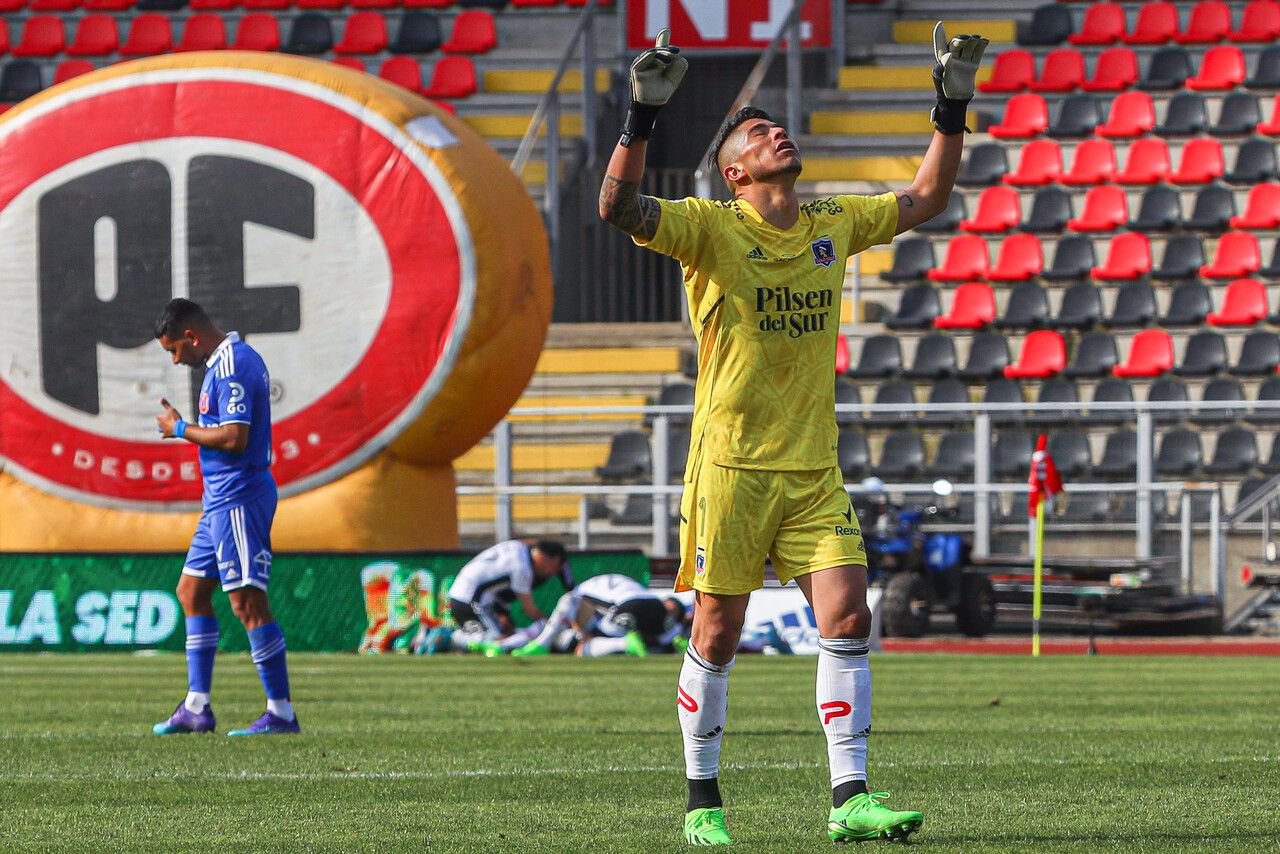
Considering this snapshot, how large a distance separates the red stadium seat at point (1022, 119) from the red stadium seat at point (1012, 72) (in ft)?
1.48

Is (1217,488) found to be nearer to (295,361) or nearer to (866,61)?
(295,361)

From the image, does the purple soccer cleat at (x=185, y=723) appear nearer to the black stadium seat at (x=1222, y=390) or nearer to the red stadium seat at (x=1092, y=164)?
the black stadium seat at (x=1222, y=390)

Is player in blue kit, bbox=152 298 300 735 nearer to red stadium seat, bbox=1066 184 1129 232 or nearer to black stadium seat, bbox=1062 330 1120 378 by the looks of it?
black stadium seat, bbox=1062 330 1120 378

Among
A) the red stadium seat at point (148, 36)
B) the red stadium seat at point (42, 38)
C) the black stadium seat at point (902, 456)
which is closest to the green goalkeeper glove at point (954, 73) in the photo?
the black stadium seat at point (902, 456)

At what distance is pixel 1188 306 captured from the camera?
80.4 ft

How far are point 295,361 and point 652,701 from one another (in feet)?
21.6

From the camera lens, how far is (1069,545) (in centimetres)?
2005

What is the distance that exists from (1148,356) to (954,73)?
18.4 m

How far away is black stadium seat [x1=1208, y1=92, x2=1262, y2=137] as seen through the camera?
1049 inches

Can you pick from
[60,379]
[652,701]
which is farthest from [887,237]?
[60,379]

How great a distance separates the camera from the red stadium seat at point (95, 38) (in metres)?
30.7

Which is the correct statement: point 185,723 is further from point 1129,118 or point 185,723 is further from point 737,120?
point 1129,118

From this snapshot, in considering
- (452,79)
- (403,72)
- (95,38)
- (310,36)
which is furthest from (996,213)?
(95,38)

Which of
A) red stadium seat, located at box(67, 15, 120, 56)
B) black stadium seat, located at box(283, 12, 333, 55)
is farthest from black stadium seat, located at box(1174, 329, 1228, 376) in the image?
red stadium seat, located at box(67, 15, 120, 56)
